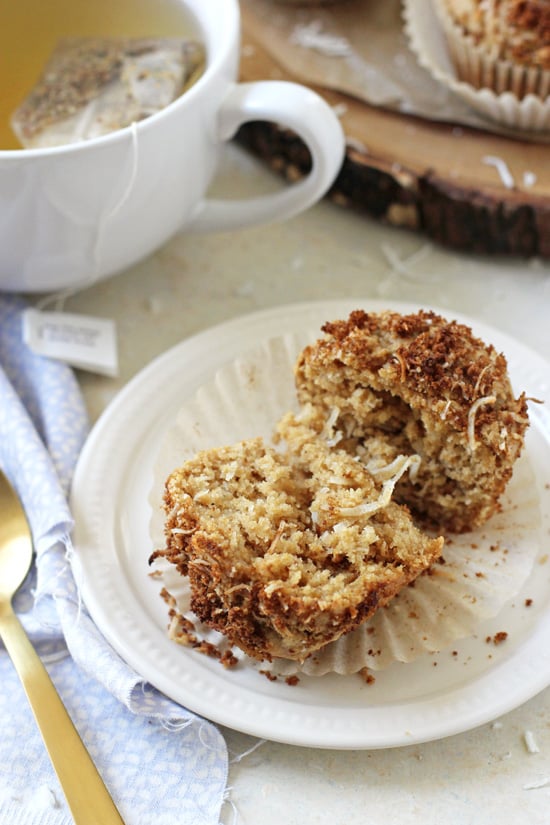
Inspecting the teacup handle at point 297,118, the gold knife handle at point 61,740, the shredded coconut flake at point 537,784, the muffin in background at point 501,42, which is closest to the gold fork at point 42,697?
the gold knife handle at point 61,740

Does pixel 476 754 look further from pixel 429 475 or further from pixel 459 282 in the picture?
pixel 459 282

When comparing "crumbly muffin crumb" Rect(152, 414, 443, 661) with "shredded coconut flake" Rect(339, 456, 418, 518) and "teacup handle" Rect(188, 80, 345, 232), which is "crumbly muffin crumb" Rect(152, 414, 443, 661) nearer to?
"shredded coconut flake" Rect(339, 456, 418, 518)

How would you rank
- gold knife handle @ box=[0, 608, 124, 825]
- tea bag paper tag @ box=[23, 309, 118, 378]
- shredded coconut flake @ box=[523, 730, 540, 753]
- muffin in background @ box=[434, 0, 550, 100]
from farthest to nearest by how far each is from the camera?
muffin in background @ box=[434, 0, 550, 100] < tea bag paper tag @ box=[23, 309, 118, 378] < shredded coconut flake @ box=[523, 730, 540, 753] < gold knife handle @ box=[0, 608, 124, 825]

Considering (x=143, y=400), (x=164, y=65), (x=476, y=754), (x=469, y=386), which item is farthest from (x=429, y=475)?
(x=164, y=65)

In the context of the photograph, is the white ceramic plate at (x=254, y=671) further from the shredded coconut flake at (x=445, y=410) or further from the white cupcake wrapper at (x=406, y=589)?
the shredded coconut flake at (x=445, y=410)

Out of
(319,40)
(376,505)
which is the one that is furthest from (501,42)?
(376,505)

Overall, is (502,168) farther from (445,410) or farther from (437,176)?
(445,410)

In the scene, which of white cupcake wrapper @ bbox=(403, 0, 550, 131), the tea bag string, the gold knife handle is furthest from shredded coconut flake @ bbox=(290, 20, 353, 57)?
the gold knife handle
